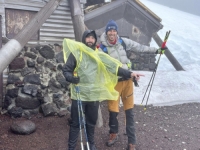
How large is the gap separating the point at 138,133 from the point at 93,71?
2243 mm

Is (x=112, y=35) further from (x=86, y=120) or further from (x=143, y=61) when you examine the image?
(x=143, y=61)

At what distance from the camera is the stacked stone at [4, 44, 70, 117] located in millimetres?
5906

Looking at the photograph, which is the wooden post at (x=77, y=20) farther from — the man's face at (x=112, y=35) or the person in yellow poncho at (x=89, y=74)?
the person in yellow poncho at (x=89, y=74)

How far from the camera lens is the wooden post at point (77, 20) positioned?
5.59 m

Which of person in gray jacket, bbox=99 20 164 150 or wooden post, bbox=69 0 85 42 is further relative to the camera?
wooden post, bbox=69 0 85 42

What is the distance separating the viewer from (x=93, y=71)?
165 inches

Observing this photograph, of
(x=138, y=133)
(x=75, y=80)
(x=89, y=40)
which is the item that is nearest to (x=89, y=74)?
(x=75, y=80)

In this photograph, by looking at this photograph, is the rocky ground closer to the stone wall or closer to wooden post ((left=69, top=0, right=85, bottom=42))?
wooden post ((left=69, top=0, right=85, bottom=42))

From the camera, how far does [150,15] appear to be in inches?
403

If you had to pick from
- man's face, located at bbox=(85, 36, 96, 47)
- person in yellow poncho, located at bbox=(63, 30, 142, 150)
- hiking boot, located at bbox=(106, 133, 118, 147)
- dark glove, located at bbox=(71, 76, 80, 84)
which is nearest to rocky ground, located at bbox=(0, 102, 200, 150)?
hiking boot, located at bbox=(106, 133, 118, 147)

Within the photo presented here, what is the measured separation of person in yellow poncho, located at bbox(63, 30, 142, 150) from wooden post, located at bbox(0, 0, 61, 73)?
94cm

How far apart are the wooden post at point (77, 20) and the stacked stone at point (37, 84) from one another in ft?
3.51

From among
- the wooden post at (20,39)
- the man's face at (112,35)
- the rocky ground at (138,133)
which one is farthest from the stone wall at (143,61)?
the man's face at (112,35)

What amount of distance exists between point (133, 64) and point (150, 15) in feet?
7.18
